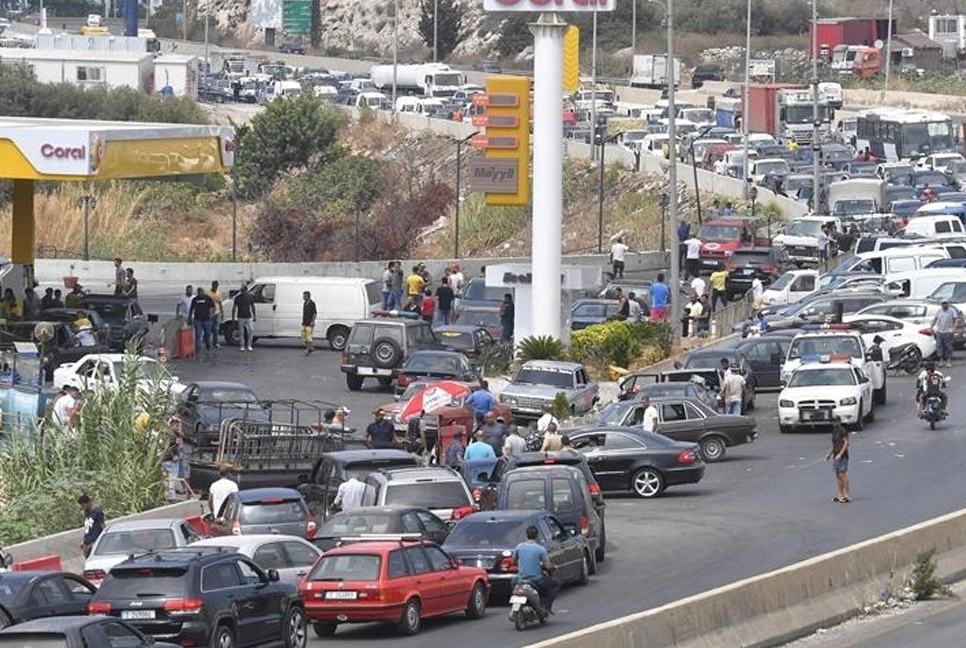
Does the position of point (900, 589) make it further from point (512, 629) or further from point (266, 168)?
point (266, 168)

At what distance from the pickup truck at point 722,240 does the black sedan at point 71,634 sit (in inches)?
1812

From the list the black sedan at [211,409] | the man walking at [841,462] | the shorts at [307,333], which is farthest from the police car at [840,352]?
the shorts at [307,333]

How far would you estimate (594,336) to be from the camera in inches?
1964

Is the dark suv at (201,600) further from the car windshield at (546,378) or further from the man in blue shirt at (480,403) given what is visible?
the car windshield at (546,378)

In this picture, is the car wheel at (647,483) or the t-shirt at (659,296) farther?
the t-shirt at (659,296)

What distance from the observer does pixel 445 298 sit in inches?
2153

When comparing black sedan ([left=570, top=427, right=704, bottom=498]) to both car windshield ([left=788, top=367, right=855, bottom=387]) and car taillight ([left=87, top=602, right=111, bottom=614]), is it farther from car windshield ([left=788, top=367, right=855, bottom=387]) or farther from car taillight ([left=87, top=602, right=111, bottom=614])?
car taillight ([left=87, top=602, right=111, bottom=614])

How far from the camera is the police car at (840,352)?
43688mm

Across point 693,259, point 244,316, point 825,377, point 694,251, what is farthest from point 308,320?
point 694,251

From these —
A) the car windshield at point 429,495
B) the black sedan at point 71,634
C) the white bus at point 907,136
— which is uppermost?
the white bus at point 907,136

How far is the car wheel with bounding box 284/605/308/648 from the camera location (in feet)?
78.0

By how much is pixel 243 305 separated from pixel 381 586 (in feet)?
94.2

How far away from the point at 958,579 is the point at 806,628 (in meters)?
4.44

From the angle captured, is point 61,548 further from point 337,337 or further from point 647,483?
point 337,337
